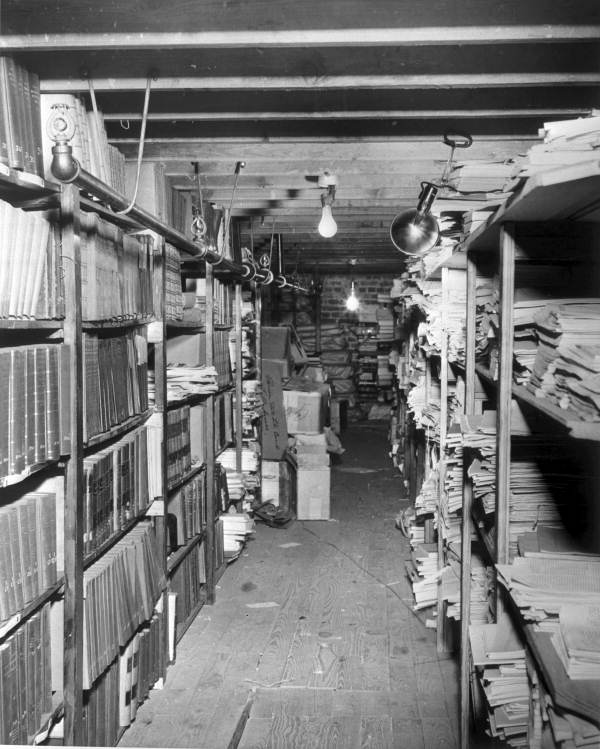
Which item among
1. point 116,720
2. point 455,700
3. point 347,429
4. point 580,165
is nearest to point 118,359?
point 116,720

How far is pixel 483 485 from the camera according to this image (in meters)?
2.30

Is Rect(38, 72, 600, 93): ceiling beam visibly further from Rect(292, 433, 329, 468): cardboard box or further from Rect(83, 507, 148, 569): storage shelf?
Rect(292, 433, 329, 468): cardboard box

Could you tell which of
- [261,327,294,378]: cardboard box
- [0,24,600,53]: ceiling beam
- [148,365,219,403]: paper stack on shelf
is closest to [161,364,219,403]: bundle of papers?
[148,365,219,403]: paper stack on shelf

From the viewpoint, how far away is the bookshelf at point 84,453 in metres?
1.89

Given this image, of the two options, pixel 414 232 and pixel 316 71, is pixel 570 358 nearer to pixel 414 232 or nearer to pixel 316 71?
pixel 316 71

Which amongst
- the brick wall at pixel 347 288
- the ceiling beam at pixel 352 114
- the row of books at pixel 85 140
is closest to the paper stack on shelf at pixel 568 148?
the ceiling beam at pixel 352 114

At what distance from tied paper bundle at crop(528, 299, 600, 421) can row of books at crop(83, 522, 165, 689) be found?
1672 millimetres

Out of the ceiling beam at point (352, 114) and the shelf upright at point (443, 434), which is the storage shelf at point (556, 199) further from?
the shelf upright at point (443, 434)

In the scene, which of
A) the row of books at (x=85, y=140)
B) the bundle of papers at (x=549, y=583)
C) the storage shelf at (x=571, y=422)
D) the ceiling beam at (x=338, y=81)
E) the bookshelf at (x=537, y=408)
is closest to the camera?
the storage shelf at (x=571, y=422)

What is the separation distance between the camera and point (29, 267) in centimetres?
192

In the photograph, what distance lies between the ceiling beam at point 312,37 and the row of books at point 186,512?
2308mm

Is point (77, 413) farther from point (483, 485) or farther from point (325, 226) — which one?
point (325, 226)

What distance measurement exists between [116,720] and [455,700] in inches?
59.8

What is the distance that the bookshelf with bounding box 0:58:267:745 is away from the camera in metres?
1.89
